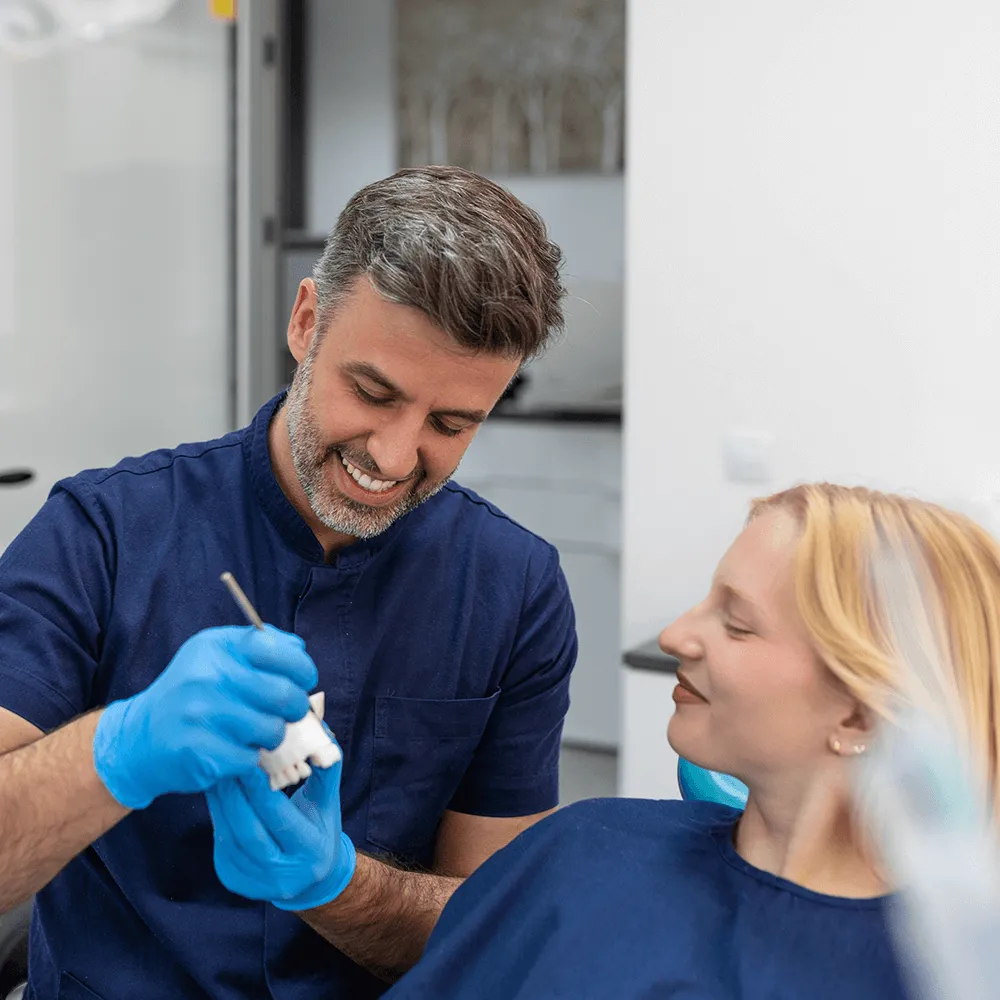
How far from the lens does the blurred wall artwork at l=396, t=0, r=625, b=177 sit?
3.68 metres

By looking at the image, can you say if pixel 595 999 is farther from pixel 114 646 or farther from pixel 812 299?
pixel 812 299

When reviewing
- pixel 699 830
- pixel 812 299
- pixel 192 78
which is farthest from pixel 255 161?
pixel 699 830

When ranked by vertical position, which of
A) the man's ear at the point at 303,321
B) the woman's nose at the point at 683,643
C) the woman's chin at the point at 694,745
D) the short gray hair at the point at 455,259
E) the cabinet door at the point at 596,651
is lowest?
the cabinet door at the point at 596,651

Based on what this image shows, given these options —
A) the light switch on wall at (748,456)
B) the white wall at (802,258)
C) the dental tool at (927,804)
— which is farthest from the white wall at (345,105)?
the dental tool at (927,804)

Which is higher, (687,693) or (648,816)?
(687,693)

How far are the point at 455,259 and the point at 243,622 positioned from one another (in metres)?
0.42

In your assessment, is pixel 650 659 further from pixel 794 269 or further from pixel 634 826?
pixel 634 826

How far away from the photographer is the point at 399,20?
387 centimetres

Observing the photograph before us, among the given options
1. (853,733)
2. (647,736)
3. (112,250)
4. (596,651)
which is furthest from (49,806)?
(596,651)

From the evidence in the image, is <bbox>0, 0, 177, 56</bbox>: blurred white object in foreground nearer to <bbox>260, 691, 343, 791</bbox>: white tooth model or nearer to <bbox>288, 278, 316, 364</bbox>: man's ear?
<bbox>288, 278, 316, 364</bbox>: man's ear

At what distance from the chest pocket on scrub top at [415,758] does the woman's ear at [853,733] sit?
41cm

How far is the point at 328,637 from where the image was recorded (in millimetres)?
1268

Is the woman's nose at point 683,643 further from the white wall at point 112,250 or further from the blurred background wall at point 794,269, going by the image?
the white wall at point 112,250

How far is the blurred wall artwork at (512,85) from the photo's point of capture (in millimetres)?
3678
